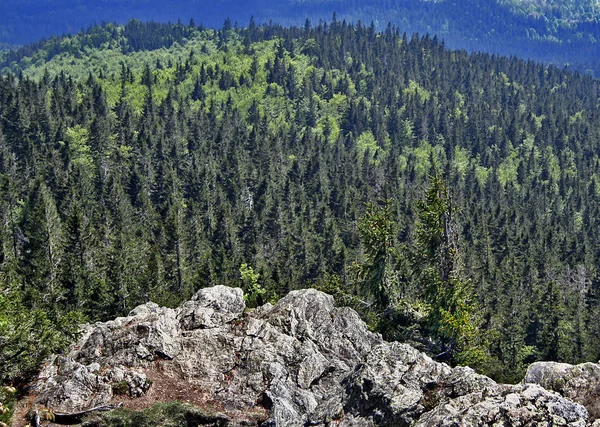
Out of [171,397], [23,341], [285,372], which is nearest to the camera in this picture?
[23,341]

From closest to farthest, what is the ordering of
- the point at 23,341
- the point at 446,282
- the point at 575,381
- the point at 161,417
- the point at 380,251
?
the point at 575,381 → the point at 161,417 → the point at 23,341 → the point at 446,282 → the point at 380,251

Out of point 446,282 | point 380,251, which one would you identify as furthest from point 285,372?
point 380,251

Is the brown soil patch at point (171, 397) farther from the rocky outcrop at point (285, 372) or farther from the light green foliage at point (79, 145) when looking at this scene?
the light green foliage at point (79, 145)

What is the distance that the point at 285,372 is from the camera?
3042 centimetres

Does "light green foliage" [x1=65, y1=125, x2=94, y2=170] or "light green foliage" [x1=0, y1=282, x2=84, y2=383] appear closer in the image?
"light green foliage" [x1=0, y1=282, x2=84, y2=383]

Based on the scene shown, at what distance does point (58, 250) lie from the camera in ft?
225

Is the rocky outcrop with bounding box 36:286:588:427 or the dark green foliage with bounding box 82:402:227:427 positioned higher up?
the rocky outcrop with bounding box 36:286:588:427

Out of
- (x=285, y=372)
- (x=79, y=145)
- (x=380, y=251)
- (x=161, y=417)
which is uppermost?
(x=79, y=145)

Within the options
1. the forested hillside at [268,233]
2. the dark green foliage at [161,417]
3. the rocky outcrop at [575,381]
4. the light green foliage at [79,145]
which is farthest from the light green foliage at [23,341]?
the light green foliage at [79,145]

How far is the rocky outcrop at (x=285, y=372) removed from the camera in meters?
22.5

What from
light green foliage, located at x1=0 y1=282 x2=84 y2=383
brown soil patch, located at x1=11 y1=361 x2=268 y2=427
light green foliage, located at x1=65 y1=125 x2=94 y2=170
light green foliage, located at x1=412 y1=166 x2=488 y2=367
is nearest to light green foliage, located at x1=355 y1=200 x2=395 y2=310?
light green foliage, located at x1=412 y1=166 x2=488 y2=367

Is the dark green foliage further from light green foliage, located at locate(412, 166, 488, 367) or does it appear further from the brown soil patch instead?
light green foliage, located at locate(412, 166, 488, 367)

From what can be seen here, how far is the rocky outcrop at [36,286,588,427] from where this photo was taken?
22.5 m

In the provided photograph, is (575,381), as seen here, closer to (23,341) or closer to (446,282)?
(446,282)
